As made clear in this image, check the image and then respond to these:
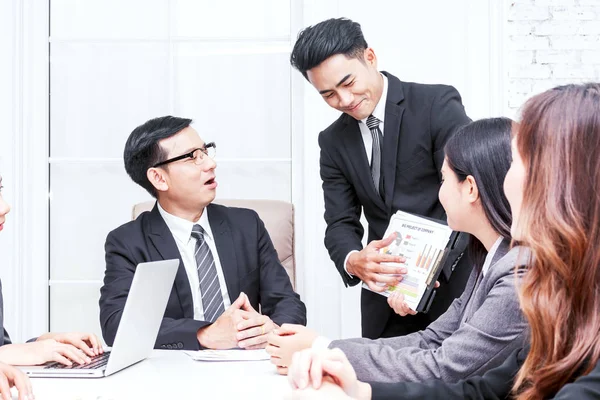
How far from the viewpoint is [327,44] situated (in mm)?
2279

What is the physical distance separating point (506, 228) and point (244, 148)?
1.86 meters

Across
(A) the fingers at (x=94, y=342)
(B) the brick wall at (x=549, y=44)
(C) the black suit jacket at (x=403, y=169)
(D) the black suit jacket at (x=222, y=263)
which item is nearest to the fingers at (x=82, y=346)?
(A) the fingers at (x=94, y=342)

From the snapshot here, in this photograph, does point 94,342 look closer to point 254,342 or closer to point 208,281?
point 254,342

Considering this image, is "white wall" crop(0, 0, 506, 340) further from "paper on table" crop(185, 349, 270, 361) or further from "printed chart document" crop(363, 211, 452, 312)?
"paper on table" crop(185, 349, 270, 361)

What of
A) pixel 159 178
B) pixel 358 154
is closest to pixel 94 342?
pixel 159 178

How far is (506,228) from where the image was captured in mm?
1521

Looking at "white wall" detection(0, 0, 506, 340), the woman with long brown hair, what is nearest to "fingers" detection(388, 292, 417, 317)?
the woman with long brown hair

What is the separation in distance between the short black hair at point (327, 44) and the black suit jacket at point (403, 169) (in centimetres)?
18

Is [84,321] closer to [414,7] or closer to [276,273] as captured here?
[276,273]

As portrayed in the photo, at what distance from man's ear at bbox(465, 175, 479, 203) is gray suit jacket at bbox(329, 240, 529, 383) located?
0.51ft

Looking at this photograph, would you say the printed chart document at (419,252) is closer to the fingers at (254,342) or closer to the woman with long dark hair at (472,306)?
the woman with long dark hair at (472,306)

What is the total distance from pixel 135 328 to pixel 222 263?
781 mm

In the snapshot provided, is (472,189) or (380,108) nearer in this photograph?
(472,189)

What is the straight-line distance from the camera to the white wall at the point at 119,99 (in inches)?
123
